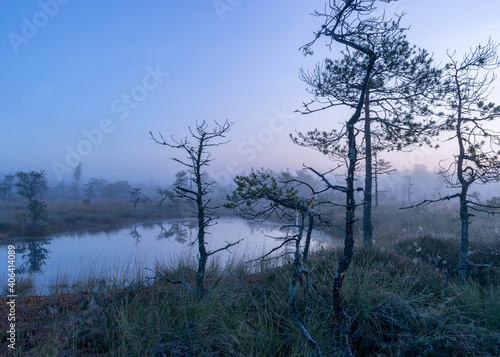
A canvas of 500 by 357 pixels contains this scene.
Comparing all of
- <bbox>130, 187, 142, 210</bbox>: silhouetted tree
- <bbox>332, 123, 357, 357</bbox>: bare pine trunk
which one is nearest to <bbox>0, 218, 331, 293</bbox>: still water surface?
<bbox>332, 123, 357, 357</bbox>: bare pine trunk

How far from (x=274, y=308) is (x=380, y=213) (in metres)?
22.8

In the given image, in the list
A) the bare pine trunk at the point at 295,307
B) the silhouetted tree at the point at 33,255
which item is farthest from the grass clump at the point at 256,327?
the silhouetted tree at the point at 33,255

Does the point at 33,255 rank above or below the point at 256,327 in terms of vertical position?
below

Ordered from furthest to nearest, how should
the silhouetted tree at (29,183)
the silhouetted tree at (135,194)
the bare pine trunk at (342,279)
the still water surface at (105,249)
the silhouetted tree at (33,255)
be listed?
1. the silhouetted tree at (135,194)
2. the silhouetted tree at (29,183)
3. the silhouetted tree at (33,255)
4. the still water surface at (105,249)
5. the bare pine trunk at (342,279)

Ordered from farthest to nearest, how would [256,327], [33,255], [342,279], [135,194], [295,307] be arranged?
[135,194], [33,255], [256,327], [295,307], [342,279]

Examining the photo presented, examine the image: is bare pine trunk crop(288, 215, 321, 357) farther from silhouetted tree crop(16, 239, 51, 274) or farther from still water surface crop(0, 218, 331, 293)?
silhouetted tree crop(16, 239, 51, 274)

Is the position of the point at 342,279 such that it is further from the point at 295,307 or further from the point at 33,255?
the point at 33,255

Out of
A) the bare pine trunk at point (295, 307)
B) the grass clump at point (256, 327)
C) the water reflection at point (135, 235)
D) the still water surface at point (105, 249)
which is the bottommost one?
the water reflection at point (135, 235)

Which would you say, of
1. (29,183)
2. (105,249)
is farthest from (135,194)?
(105,249)

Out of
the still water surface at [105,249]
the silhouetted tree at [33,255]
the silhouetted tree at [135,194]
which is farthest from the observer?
the silhouetted tree at [135,194]

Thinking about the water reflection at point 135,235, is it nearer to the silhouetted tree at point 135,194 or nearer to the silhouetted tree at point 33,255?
the silhouetted tree at point 33,255

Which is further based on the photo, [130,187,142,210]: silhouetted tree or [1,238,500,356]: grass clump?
[130,187,142,210]: silhouetted tree

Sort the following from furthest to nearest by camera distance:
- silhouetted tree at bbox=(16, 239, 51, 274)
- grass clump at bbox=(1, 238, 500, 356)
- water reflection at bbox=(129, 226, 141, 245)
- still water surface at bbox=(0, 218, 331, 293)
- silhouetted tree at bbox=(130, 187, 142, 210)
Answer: silhouetted tree at bbox=(130, 187, 142, 210) → water reflection at bbox=(129, 226, 141, 245) → silhouetted tree at bbox=(16, 239, 51, 274) → still water surface at bbox=(0, 218, 331, 293) → grass clump at bbox=(1, 238, 500, 356)

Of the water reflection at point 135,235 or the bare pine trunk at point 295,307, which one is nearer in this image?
the bare pine trunk at point 295,307
